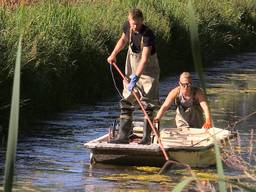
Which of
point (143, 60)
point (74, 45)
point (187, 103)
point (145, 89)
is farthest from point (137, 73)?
point (74, 45)

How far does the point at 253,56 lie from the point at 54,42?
14.3m

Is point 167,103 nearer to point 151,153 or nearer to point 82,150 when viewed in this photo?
point 151,153

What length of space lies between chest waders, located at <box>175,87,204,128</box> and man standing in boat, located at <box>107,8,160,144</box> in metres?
0.56

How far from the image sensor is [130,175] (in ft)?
34.4

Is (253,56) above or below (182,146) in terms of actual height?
above

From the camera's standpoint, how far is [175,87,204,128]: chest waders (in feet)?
37.6

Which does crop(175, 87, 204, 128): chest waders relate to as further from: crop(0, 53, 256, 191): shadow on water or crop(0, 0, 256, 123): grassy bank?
crop(0, 0, 256, 123): grassy bank

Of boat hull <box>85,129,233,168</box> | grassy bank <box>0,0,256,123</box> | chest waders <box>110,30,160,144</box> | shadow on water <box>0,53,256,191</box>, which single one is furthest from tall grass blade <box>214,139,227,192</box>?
grassy bank <box>0,0,256,123</box>

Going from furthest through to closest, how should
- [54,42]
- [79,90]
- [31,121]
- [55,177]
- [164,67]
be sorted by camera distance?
[164,67] → [79,90] → [54,42] → [31,121] → [55,177]

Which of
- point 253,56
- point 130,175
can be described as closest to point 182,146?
point 130,175

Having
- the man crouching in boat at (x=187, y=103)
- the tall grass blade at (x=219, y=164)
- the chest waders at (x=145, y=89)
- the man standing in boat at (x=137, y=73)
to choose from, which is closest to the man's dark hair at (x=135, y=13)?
the man standing in boat at (x=137, y=73)

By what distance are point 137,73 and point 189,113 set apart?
1.37 metres

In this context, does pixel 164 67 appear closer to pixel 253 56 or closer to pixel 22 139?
pixel 253 56

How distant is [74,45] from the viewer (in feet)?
53.9
